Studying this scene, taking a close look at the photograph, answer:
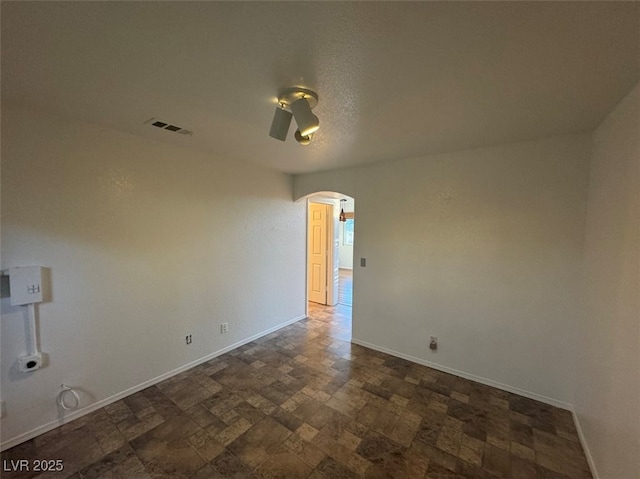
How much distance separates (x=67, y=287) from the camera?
2.05 m

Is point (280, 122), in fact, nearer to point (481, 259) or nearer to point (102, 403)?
point (481, 259)

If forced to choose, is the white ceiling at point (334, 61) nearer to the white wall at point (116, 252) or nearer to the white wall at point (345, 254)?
the white wall at point (116, 252)

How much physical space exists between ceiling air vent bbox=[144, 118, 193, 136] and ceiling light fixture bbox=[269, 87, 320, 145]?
3.42 feet

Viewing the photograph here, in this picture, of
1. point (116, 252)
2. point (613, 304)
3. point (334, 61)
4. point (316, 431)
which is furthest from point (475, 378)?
point (116, 252)

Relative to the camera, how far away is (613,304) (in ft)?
5.19

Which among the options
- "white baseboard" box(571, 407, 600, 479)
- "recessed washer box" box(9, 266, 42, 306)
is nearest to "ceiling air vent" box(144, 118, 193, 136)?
"recessed washer box" box(9, 266, 42, 306)

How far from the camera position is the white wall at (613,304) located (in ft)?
4.36

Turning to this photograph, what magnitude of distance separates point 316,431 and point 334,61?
2.50 metres

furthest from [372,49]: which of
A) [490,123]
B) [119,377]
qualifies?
[119,377]

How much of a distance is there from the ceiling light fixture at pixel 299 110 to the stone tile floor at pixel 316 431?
2.19 metres

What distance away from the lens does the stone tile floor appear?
1723 mm

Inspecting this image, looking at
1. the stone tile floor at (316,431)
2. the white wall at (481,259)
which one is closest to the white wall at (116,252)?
the stone tile floor at (316,431)

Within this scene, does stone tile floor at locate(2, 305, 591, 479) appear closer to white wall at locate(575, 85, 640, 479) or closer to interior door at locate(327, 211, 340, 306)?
white wall at locate(575, 85, 640, 479)

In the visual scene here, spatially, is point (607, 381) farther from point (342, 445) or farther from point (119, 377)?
point (119, 377)
